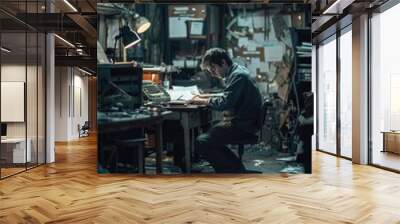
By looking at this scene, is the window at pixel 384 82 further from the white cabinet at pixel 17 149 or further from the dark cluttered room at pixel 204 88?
the white cabinet at pixel 17 149

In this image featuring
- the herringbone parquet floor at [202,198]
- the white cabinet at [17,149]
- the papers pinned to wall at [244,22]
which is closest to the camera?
the herringbone parquet floor at [202,198]

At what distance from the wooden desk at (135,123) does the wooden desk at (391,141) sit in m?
4.28

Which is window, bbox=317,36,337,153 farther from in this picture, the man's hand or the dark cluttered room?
the man's hand

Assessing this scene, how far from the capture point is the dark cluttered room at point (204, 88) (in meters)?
6.73

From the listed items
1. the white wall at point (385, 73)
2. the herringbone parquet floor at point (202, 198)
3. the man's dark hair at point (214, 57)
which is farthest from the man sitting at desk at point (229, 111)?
the white wall at point (385, 73)

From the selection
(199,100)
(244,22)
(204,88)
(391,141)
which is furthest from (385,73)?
(199,100)

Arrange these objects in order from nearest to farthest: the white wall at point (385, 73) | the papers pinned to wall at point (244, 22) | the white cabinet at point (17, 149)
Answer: the papers pinned to wall at point (244, 22), the white cabinet at point (17, 149), the white wall at point (385, 73)

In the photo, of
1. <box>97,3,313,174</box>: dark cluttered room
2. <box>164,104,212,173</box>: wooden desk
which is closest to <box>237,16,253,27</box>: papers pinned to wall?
<box>97,3,313,174</box>: dark cluttered room

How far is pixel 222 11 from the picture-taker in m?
6.83

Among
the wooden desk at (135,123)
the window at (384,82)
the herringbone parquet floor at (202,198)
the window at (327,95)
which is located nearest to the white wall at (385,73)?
the window at (384,82)

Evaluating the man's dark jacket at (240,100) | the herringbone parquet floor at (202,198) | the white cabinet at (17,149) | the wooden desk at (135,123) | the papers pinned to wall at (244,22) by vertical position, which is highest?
the papers pinned to wall at (244,22)

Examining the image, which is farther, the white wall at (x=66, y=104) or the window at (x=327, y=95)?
the white wall at (x=66, y=104)

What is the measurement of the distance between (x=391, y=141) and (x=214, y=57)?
3.84 metres

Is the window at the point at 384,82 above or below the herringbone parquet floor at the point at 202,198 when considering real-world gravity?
above
